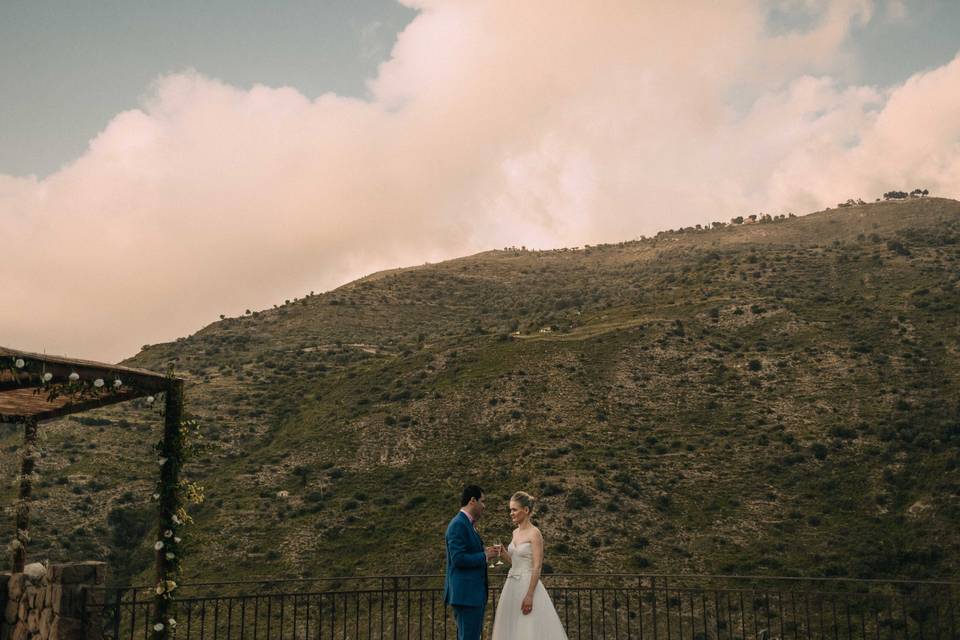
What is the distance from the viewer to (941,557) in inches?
1473

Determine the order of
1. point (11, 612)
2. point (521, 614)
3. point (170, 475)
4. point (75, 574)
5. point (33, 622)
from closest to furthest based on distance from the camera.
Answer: point (521, 614) < point (75, 574) < point (33, 622) < point (170, 475) < point (11, 612)

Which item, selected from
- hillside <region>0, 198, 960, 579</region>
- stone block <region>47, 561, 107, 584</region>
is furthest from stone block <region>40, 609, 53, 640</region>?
hillside <region>0, 198, 960, 579</region>

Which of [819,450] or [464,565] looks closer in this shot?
[464,565]

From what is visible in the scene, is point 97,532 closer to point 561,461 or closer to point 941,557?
point 561,461

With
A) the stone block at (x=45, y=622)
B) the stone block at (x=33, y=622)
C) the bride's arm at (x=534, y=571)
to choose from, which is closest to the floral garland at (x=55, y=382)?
the stone block at (x=45, y=622)

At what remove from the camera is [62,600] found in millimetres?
10711

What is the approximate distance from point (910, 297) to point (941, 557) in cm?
2586

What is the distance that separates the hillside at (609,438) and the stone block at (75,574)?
21404 mm

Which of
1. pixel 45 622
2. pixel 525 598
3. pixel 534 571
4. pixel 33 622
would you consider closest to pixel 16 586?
pixel 33 622

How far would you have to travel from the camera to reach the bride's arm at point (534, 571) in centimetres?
934

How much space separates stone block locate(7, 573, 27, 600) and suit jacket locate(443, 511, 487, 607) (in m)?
6.39

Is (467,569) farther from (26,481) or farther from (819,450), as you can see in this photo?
(819,450)

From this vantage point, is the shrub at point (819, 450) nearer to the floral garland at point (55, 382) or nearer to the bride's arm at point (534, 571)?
the bride's arm at point (534, 571)

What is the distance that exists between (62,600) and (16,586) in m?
1.96
